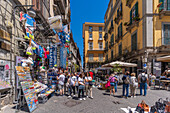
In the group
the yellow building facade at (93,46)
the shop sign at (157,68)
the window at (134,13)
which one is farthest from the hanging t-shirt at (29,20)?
the yellow building facade at (93,46)

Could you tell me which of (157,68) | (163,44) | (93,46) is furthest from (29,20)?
(93,46)

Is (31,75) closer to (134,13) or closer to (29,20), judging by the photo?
(29,20)

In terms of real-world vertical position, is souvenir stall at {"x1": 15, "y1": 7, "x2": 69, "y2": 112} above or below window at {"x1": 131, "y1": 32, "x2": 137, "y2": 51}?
below

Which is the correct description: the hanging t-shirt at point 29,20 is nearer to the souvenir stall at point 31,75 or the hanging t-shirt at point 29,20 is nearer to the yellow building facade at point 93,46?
the souvenir stall at point 31,75

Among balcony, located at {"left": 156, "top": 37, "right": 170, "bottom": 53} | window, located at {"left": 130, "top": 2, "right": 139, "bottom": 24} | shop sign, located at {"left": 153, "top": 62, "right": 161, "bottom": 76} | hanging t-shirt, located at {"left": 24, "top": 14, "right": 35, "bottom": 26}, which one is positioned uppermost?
window, located at {"left": 130, "top": 2, "right": 139, "bottom": 24}

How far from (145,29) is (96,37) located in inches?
1245

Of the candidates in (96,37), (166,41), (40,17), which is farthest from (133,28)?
(96,37)

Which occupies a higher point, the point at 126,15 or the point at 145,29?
the point at 126,15

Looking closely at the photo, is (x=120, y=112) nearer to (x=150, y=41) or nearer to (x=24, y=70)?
(x=24, y=70)

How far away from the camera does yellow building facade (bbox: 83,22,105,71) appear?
44250 mm

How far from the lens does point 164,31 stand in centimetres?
1472

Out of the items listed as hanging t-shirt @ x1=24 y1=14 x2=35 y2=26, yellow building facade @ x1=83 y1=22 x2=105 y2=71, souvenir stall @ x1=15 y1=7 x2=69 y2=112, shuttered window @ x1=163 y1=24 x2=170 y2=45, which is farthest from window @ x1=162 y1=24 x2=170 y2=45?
yellow building facade @ x1=83 y1=22 x2=105 y2=71

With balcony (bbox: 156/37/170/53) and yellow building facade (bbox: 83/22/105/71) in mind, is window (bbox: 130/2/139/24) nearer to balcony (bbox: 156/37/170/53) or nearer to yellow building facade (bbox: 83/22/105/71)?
balcony (bbox: 156/37/170/53)

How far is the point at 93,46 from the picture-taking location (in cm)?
4506
